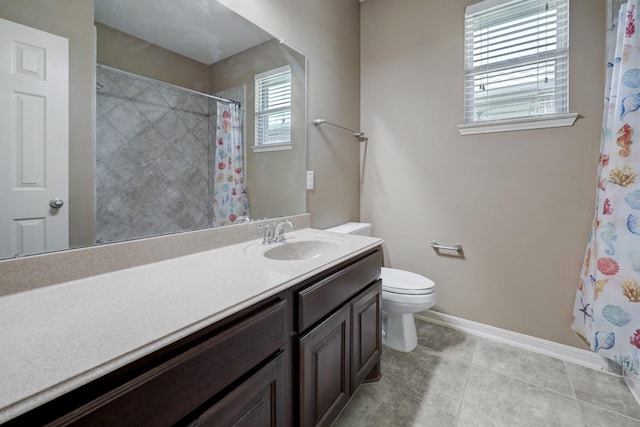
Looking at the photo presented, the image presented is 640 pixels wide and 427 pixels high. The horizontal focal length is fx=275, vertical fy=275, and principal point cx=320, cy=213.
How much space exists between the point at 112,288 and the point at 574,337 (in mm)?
2462

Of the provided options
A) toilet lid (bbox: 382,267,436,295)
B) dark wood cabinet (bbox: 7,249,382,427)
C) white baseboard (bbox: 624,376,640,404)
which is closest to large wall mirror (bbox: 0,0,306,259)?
dark wood cabinet (bbox: 7,249,382,427)

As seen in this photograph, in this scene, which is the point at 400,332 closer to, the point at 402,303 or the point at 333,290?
the point at 402,303

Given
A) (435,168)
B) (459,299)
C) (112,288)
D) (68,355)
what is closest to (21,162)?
(112,288)

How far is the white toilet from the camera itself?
171cm

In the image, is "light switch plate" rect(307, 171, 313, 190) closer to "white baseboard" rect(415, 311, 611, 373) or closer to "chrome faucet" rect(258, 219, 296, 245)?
"chrome faucet" rect(258, 219, 296, 245)

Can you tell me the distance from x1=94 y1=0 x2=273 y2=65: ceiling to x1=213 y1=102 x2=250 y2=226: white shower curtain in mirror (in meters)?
0.26

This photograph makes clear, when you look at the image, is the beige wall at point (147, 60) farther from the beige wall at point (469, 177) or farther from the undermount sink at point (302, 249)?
the beige wall at point (469, 177)

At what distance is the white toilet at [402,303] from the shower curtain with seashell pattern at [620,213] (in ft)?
2.76

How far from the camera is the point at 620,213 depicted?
1.39m

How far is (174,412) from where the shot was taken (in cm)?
58

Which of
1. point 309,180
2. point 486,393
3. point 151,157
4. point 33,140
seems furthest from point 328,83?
point 486,393

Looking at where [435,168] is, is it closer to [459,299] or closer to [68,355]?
[459,299]

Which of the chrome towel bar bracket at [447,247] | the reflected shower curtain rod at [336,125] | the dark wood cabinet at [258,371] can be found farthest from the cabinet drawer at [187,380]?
the chrome towel bar bracket at [447,247]

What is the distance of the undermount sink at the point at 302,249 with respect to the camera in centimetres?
140
